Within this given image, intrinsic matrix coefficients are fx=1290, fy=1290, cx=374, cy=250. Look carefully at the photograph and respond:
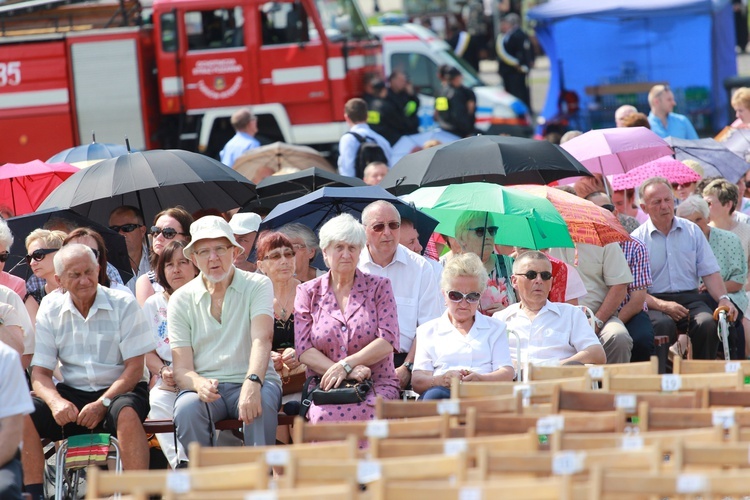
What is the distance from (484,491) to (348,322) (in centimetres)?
257

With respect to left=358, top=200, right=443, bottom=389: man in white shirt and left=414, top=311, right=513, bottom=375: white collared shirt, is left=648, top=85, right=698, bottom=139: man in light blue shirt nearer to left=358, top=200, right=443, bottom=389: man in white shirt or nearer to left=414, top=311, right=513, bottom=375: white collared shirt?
left=358, top=200, right=443, bottom=389: man in white shirt

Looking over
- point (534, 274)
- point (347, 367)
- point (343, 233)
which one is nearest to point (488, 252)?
point (534, 274)

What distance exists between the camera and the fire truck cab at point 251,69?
592 inches

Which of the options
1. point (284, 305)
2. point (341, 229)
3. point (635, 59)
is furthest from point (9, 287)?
point (635, 59)

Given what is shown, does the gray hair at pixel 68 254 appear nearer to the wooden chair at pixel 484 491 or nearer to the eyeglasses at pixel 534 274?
the eyeglasses at pixel 534 274

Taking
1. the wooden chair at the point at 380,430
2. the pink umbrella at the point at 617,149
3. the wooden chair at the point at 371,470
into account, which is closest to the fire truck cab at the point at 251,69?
the pink umbrella at the point at 617,149

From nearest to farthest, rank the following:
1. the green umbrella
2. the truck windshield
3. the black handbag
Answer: the black handbag < the green umbrella < the truck windshield

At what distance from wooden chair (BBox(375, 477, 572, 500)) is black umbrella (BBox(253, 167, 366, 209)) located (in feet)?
16.8

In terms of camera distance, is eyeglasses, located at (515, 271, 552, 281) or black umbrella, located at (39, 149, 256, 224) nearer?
eyeglasses, located at (515, 271, 552, 281)

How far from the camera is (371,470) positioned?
4.64 metres

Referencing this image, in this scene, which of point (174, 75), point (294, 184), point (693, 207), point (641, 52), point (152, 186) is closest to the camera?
point (152, 186)

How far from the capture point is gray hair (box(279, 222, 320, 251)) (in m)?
7.76

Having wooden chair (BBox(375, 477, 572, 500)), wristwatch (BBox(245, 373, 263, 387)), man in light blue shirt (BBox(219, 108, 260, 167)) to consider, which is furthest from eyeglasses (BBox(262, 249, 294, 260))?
man in light blue shirt (BBox(219, 108, 260, 167))

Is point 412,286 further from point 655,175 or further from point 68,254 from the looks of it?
point 655,175
